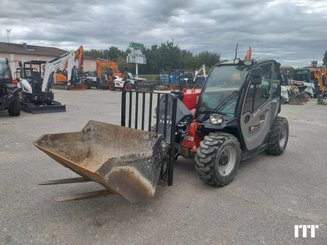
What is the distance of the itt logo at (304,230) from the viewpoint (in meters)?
3.04

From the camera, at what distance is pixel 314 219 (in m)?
3.36

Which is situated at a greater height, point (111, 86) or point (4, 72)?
point (4, 72)

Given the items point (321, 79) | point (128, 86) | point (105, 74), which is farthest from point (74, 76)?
point (321, 79)

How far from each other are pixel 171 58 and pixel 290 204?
60.6 metres

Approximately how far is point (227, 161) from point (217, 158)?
464 millimetres

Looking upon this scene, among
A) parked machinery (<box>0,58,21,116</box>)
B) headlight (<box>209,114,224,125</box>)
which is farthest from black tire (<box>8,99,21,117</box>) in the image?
headlight (<box>209,114,224,125</box>)

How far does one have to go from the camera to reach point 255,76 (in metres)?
4.60

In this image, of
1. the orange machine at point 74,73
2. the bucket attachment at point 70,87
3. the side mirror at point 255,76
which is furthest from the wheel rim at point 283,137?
the bucket attachment at point 70,87

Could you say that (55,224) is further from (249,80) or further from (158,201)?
(249,80)

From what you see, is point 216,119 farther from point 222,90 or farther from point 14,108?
point 14,108

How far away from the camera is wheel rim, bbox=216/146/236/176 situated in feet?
13.7

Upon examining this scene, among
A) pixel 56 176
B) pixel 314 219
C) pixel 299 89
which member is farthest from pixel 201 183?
pixel 299 89

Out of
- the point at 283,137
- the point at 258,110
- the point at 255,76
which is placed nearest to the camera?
the point at 255,76

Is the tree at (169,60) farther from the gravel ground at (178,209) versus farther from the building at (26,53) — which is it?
the gravel ground at (178,209)
